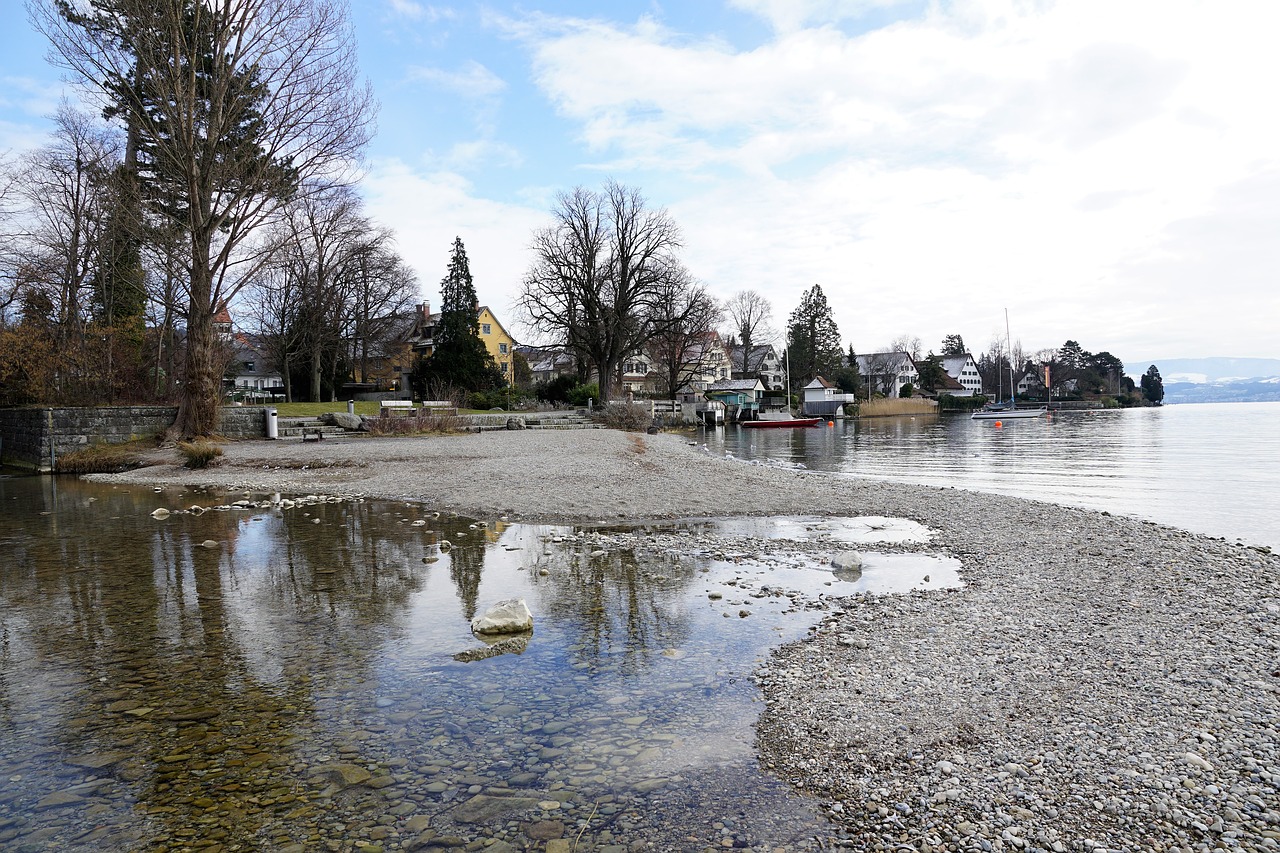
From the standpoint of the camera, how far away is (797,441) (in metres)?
40.2

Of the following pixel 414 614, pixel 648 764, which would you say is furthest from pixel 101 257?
pixel 648 764

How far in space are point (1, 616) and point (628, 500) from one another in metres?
8.92

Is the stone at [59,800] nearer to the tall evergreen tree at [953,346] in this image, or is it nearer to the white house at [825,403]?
the white house at [825,403]

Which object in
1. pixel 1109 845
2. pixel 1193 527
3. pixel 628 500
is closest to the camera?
pixel 1109 845

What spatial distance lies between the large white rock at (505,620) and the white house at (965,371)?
122 meters

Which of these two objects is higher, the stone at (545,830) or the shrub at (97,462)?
the shrub at (97,462)

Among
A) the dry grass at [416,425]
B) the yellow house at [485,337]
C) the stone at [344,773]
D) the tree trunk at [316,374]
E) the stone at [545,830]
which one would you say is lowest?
the stone at [545,830]

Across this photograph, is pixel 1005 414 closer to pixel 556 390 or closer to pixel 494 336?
pixel 556 390

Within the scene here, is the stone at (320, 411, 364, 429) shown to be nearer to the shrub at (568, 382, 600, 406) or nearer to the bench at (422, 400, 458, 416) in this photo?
the bench at (422, 400, 458, 416)

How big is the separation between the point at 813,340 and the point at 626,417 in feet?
185

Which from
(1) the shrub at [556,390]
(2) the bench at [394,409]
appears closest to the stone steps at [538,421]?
(2) the bench at [394,409]

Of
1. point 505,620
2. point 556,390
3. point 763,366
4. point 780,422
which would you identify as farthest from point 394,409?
point 763,366

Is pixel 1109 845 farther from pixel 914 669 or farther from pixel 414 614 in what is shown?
pixel 414 614

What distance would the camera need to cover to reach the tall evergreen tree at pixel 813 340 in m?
91.1
